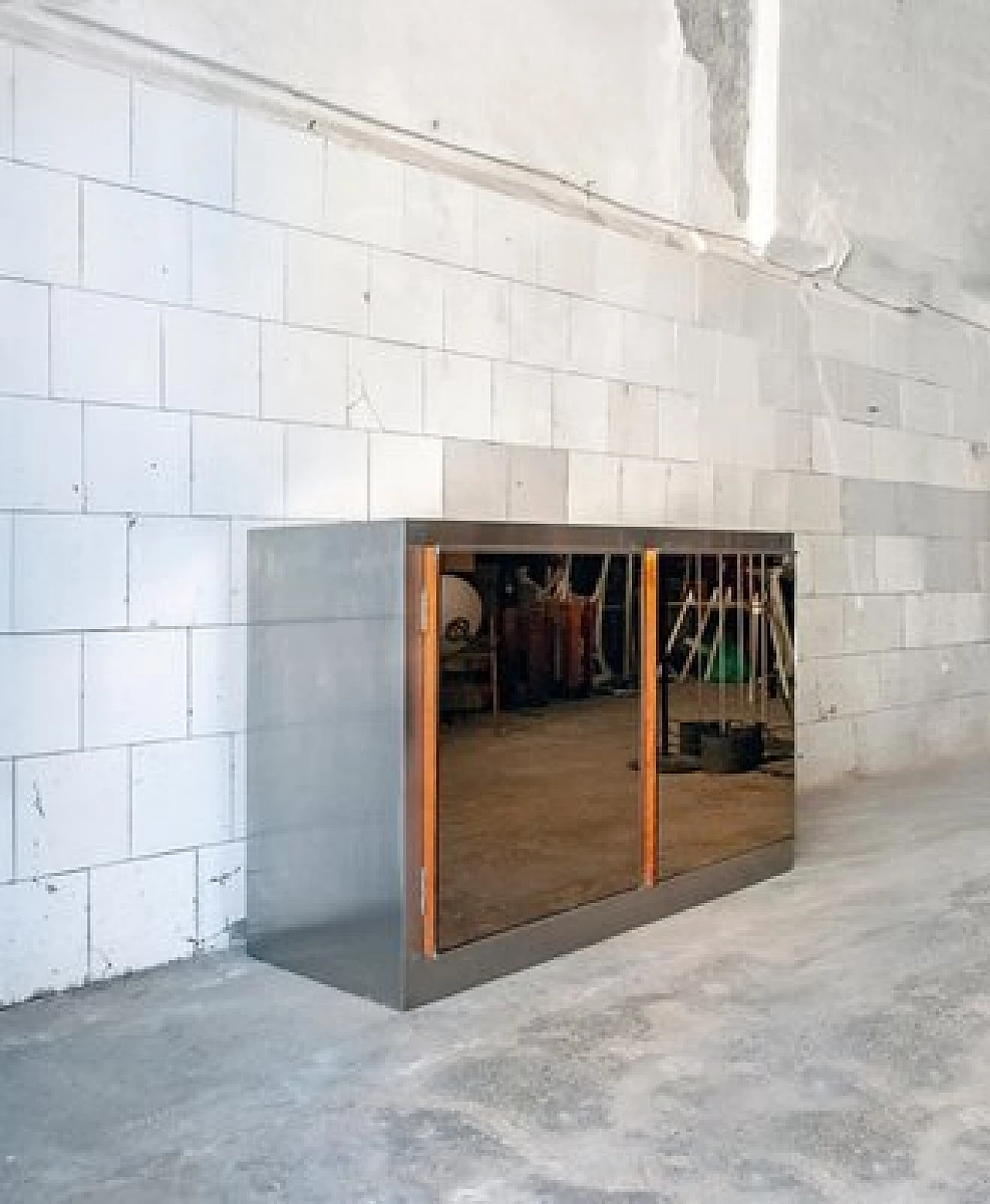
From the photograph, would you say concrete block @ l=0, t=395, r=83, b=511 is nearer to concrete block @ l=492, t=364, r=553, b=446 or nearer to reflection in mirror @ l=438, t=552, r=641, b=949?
reflection in mirror @ l=438, t=552, r=641, b=949

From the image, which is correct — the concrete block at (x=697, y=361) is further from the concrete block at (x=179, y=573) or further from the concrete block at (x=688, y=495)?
the concrete block at (x=179, y=573)

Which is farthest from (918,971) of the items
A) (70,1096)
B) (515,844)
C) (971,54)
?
(971,54)

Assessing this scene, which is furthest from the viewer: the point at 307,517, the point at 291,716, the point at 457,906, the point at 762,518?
the point at 762,518

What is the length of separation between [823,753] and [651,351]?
78.3 inches

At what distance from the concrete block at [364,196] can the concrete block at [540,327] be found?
56 cm

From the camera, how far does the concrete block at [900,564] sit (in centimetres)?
582

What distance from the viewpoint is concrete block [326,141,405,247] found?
355 cm

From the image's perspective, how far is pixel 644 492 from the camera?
4672 mm

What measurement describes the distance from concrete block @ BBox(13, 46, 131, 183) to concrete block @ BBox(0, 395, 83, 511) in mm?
593

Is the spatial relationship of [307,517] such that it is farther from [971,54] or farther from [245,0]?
[971,54]

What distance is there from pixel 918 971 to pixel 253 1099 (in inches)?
66.6

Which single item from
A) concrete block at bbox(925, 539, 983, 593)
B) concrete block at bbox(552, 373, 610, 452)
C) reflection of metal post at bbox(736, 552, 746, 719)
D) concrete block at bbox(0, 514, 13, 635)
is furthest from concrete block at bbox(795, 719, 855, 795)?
concrete block at bbox(0, 514, 13, 635)

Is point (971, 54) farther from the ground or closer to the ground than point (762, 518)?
farther from the ground

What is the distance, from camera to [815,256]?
5.26 m
